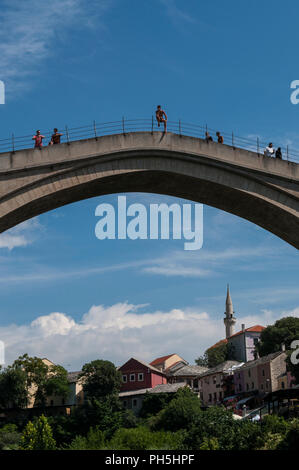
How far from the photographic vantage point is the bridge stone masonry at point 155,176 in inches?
884

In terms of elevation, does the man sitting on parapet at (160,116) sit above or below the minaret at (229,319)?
below

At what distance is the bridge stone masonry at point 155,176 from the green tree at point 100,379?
61.9m

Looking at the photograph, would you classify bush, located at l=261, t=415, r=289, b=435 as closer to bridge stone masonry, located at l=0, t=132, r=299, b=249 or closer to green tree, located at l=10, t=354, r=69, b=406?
bridge stone masonry, located at l=0, t=132, r=299, b=249

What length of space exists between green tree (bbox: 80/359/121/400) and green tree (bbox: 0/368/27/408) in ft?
30.5

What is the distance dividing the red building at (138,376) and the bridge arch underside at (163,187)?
7024cm

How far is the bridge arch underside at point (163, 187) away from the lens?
22.6 m

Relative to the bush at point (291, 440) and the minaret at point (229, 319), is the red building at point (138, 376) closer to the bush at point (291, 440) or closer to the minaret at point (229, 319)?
the minaret at point (229, 319)

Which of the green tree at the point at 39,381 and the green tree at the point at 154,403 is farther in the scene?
the green tree at the point at 39,381

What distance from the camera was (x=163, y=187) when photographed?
25.8 metres

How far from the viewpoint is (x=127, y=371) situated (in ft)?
319

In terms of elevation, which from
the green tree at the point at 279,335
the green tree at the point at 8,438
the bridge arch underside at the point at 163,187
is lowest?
the green tree at the point at 8,438

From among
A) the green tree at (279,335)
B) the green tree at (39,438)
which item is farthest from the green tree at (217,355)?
the green tree at (39,438)

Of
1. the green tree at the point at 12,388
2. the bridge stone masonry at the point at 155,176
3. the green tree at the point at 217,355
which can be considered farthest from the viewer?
the green tree at the point at 217,355

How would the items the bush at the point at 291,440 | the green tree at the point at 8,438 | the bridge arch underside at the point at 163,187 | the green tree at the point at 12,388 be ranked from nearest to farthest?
the bridge arch underside at the point at 163,187 → the bush at the point at 291,440 → the green tree at the point at 8,438 → the green tree at the point at 12,388
